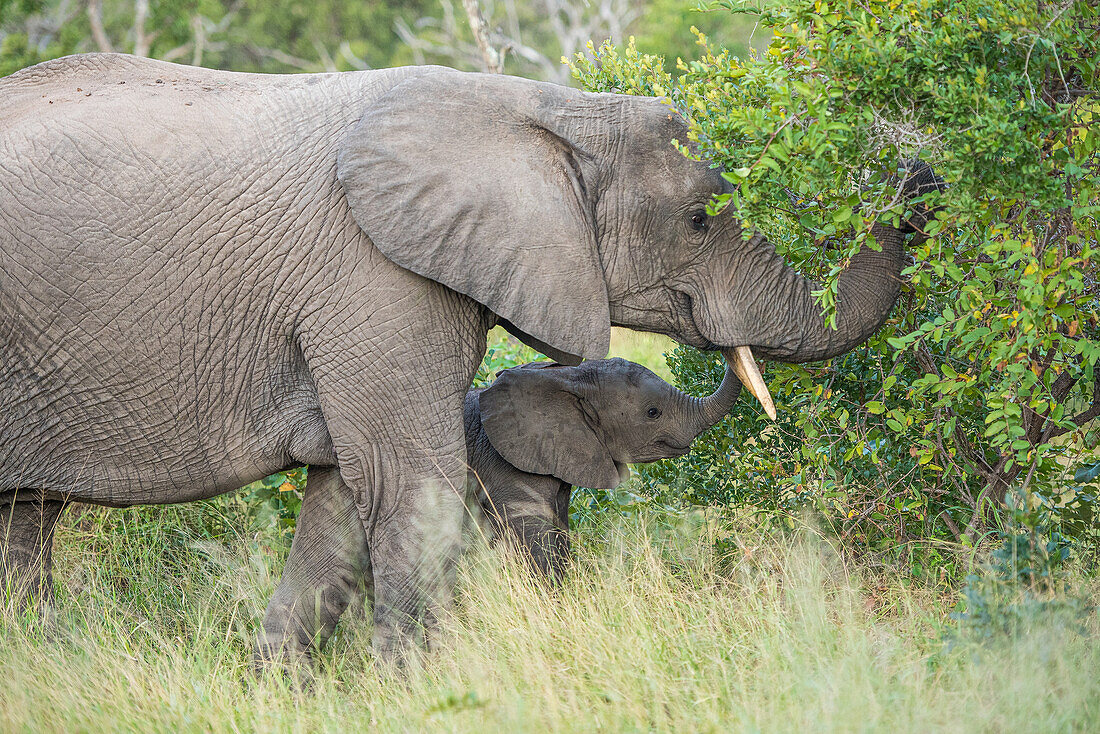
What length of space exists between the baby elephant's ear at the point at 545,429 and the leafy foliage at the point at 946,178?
2.97 ft

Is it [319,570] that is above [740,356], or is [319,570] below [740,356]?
below

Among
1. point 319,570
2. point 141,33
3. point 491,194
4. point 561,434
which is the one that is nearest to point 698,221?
point 491,194

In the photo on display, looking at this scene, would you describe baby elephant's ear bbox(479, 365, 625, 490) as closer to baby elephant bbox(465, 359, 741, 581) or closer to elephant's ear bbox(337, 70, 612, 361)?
baby elephant bbox(465, 359, 741, 581)

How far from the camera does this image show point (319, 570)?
493 cm

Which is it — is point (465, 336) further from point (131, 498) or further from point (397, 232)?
point (131, 498)

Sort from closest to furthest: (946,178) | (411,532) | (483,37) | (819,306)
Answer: (946,178) < (411,532) < (819,306) < (483,37)

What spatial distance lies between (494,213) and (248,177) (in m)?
0.92

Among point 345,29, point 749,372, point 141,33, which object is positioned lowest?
point 345,29

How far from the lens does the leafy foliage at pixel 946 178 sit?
3.65 m

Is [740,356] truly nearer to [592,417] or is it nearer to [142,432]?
[592,417]

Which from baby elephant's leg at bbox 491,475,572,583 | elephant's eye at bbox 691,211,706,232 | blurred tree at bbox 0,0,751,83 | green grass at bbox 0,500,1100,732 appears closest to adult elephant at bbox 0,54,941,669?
elephant's eye at bbox 691,211,706,232

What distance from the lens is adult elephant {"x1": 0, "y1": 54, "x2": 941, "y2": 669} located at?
420 centimetres

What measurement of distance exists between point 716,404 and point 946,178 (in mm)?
1717

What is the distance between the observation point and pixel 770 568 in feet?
15.5
